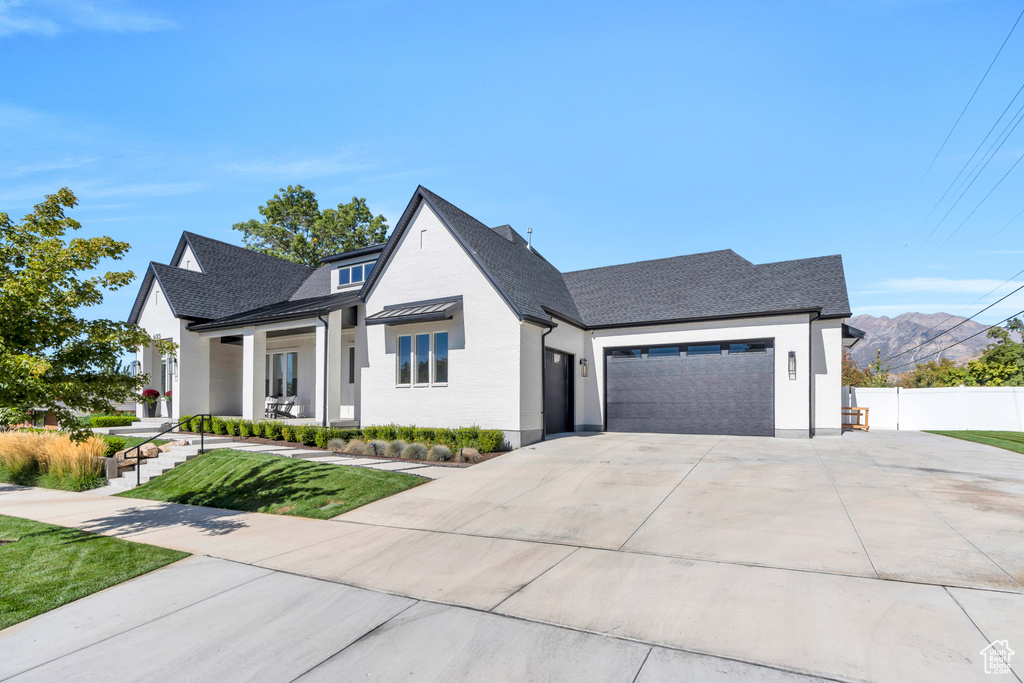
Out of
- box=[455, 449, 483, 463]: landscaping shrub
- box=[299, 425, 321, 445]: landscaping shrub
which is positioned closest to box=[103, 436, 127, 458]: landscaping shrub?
box=[299, 425, 321, 445]: landscaping shrub

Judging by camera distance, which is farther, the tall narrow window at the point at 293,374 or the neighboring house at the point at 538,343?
Result: the tall narrow window at the point at 293,374

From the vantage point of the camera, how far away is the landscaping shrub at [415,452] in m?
14.2

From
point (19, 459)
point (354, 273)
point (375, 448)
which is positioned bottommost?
point (19, 459)

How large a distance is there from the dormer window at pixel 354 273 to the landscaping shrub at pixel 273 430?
7.61m

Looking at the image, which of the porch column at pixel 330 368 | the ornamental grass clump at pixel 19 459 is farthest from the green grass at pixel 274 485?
the ornamental grass clump at pixel 19 459

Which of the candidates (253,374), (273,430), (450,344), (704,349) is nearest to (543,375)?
(450,344)

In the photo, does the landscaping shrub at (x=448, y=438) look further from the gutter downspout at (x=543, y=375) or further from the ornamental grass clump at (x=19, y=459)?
the ornamental grass clump at (x=19, y=459)

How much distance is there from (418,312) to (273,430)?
6594 millimetres

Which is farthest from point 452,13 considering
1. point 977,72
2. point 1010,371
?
point 1010,371

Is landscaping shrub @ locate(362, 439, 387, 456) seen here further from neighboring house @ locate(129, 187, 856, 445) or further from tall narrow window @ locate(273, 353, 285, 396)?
tall narrow window @ locate(273, 353, 285, 396)

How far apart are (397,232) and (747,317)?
12.8 meters

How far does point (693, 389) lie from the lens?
18625 mm

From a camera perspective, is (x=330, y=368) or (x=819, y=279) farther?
(x=819, y=279)

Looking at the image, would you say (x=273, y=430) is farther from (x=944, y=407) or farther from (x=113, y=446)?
(x=944, y=407)
